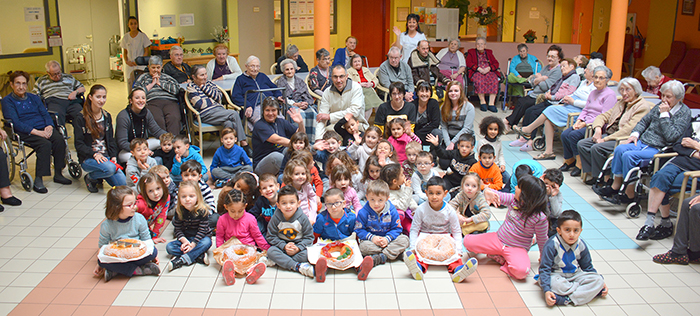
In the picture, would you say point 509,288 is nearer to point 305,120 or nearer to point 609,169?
point 609,169

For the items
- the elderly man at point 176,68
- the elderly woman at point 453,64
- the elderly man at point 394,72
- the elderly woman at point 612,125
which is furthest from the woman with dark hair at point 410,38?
the elderly woman at point 612,125

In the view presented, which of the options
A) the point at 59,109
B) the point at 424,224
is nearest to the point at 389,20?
the point at 59,109

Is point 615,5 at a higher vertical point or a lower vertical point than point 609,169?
higher

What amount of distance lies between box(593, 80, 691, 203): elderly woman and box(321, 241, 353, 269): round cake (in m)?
2.95

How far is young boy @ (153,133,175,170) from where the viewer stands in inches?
233

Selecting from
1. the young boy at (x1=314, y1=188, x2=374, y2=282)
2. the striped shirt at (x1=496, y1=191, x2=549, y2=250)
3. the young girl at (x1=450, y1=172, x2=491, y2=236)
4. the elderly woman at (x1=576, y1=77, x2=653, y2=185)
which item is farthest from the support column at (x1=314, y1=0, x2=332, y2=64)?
the striped shirt at (x1=496, y1=191, x2=549, y2=250)

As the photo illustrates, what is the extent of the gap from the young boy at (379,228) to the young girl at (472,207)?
2.07 feet

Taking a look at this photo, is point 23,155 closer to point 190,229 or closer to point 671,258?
point 190,229

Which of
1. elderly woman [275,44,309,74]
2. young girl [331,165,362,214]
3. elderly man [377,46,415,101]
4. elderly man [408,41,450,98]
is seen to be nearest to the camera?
young girl [331,165,362,214]

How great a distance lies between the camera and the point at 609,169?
5980mm

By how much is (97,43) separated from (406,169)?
10690 mm

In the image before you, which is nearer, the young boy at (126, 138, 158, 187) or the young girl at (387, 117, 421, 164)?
the young boy at (126, 138, 158, 187)

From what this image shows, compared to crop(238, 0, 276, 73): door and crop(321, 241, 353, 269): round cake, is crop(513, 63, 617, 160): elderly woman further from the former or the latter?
crop(238, 0, 276, 73): door

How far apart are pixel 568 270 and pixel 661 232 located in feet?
5.11
